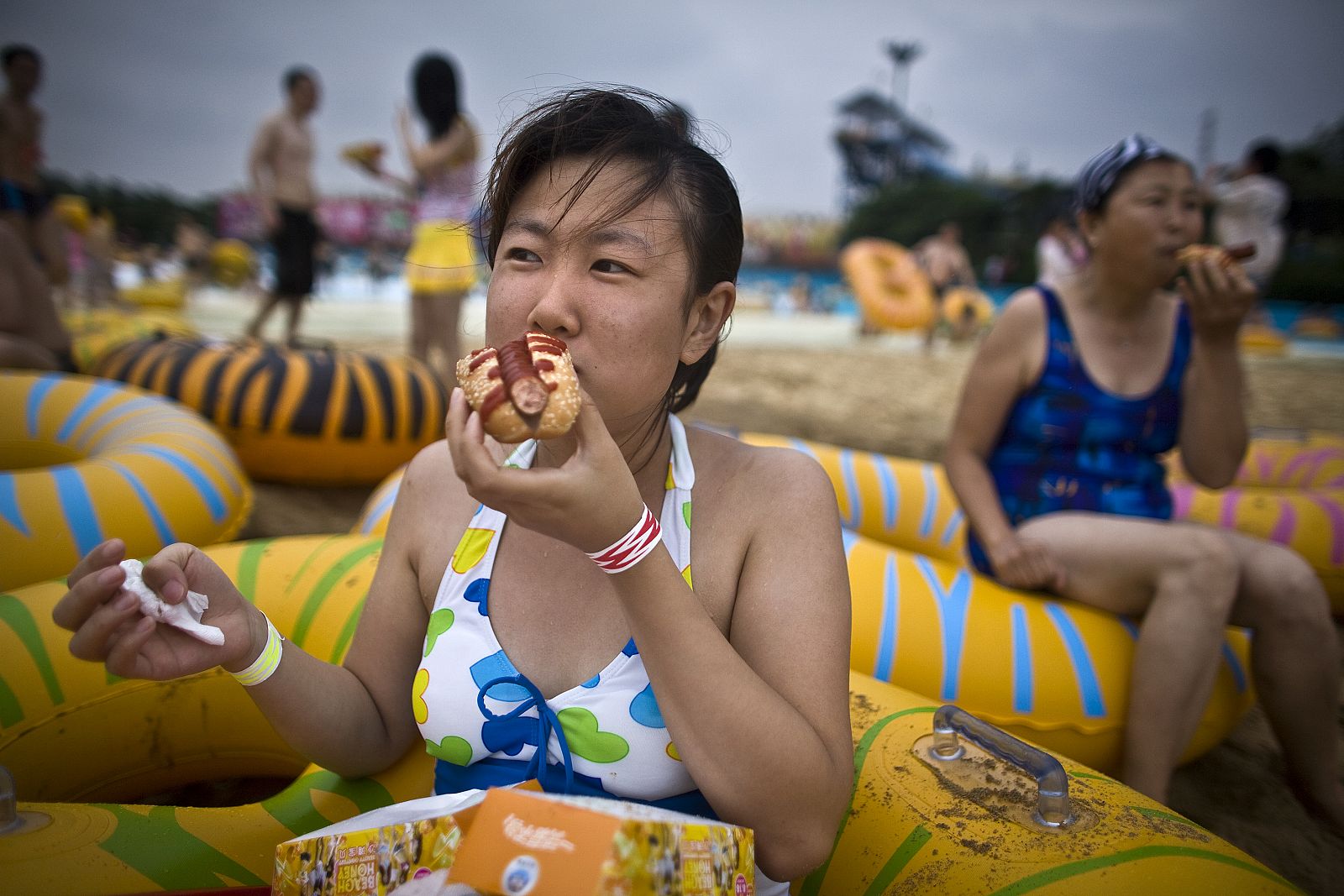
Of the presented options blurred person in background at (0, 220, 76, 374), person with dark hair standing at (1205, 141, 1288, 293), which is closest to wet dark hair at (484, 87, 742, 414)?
blurred person in background at (0, 220, 76, 374)

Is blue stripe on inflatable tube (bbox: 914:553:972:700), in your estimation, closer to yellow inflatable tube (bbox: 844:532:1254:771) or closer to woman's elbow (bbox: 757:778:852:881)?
yellow inflatable tube (bbox: 844:532:1254:771)

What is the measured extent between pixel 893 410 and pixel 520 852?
22.8 feet

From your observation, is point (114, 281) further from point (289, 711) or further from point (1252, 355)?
point (1252, 355)

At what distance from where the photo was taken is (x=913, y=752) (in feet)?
4.67

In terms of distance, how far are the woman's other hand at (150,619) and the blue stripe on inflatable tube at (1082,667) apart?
1896mm

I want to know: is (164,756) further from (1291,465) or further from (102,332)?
(102,332)

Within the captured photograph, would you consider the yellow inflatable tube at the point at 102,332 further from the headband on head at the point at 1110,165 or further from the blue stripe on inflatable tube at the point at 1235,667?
the blue stripe on inflatable tube at the point at 1235,667

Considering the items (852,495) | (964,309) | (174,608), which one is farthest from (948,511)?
(964,309)

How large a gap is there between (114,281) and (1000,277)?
835 inches

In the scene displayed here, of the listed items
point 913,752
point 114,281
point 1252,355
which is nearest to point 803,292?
point 1252,355

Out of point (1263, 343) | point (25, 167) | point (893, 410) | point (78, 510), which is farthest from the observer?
point (1263, 343)

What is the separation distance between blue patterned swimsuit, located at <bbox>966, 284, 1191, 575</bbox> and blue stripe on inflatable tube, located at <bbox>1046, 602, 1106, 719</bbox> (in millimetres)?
373

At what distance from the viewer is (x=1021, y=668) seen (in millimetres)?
2057

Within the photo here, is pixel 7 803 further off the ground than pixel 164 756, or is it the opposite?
pixel 7 803
